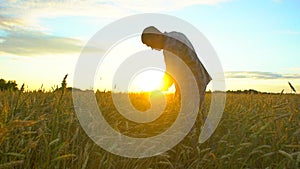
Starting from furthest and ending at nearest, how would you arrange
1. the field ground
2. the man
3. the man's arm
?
the man's arm
the man
the field ground

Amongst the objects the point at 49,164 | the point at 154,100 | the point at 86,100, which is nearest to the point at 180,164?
the point at 49,164

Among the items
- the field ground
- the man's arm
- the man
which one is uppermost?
the man

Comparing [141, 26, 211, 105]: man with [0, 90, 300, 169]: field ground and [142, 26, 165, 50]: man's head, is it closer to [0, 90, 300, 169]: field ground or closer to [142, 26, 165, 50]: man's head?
[142, 26, 165, 50]: man's head

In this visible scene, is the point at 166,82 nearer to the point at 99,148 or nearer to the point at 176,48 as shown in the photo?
the point at 176,48


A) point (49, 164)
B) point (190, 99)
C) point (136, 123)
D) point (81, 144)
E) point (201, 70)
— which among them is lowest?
point (49, 164)

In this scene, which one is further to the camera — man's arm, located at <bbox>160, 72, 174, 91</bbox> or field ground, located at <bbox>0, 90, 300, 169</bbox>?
man's arm, located at <bbox>160, 72, 174, 91</bbox>

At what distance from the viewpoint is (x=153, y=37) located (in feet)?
17.2

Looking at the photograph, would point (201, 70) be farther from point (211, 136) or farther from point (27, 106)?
point (27, 106)

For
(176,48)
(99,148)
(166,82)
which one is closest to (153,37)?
(176,48)

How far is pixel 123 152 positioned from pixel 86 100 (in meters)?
2.85

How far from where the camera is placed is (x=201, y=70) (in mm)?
5410

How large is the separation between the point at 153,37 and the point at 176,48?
0.41 meters

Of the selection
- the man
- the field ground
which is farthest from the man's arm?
the field ground

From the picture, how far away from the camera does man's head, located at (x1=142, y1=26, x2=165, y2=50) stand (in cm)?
523
